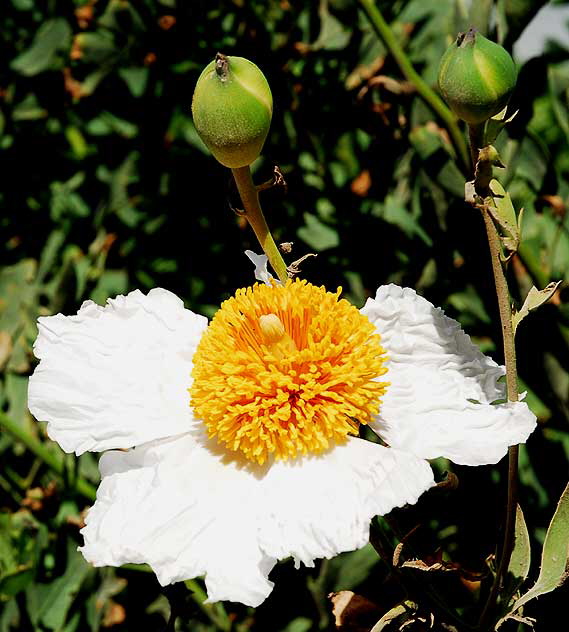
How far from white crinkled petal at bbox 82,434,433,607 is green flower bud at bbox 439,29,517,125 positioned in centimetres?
30

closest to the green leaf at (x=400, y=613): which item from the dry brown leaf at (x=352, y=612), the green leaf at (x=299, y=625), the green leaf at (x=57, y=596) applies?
the dry brown leaf at (x=352, y=612)

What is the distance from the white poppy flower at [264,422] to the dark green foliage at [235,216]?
0.65 feet

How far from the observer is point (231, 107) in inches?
28.5

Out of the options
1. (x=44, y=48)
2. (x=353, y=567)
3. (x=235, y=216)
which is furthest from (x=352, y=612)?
(x=44, y=48)

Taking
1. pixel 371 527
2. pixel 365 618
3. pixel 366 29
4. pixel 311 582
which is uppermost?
pixel 366 29

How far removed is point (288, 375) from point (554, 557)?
28cm

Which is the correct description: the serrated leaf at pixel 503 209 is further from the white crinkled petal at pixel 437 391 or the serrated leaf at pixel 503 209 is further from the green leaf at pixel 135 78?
the green leaf at pixel 135 78

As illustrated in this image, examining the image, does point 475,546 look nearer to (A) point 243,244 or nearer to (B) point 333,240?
(B) point 333,240

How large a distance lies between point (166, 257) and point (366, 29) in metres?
0.54

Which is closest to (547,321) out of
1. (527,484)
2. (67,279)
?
(527,484)

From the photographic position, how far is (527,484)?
1.24 meters

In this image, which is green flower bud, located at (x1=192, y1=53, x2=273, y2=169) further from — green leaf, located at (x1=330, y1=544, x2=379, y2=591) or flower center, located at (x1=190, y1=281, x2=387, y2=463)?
green leaf, located at (x1=330, y1=544, x2=379, y2=591)

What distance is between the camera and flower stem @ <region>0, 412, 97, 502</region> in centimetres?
123

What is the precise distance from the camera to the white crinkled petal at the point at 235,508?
729 mm
